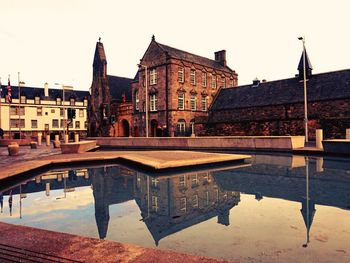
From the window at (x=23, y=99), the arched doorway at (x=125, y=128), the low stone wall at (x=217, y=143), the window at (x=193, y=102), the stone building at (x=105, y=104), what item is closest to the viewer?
the low stone wall at (x=217, y=143)

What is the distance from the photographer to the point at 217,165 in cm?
1278

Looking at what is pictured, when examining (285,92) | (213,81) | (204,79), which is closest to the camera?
(285,92)

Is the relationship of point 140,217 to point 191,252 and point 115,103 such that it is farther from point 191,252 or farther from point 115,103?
point 115,103

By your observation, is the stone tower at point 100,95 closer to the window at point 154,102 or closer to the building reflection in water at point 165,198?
the window at point 154,102

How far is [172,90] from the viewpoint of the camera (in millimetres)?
37250

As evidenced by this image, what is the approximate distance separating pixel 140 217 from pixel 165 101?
3256 centimetres

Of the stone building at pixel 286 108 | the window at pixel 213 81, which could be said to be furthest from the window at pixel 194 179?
the window at pixel 213 81

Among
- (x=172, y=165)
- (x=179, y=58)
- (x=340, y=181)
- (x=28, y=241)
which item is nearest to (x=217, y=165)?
(x=172, y=165)

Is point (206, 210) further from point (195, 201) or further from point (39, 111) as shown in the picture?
point (39, 111)

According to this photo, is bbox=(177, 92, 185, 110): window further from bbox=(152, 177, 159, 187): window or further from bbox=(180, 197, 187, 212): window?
bbox=(180, 197, 187, 212): window

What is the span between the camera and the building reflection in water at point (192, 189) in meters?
5.86

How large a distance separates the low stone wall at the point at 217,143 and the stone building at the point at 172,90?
759 cm

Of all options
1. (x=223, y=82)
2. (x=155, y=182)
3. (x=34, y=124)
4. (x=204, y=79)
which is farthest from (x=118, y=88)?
(x=155, y=182)

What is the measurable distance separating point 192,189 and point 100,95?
44.6 m
